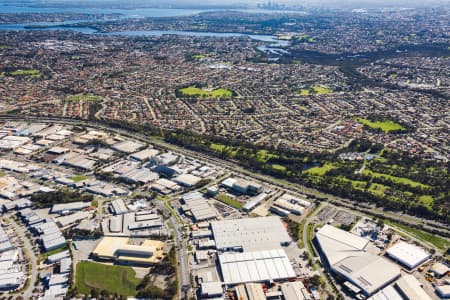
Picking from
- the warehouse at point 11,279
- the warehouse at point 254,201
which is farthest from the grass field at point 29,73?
the warehouse at point 11,279

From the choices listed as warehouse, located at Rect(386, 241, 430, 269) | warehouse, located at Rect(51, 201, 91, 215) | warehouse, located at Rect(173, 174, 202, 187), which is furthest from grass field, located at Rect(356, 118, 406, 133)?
warehouse, located at Rect(51, 201, 91, 215)

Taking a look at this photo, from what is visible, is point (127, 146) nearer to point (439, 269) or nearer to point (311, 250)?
point (311, 250)

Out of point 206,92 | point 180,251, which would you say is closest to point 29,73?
point 206,92

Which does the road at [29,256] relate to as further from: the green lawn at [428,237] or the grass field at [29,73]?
the grass field at [29,73]

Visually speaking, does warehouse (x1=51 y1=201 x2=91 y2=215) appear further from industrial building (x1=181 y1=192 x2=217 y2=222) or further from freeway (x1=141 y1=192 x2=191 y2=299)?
industrial building (x1=181 y1=192 x2=217 y2=222)

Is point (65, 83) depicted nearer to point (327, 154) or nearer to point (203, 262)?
point (327, 154)

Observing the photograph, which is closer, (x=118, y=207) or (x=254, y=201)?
(x=118, y=207)
